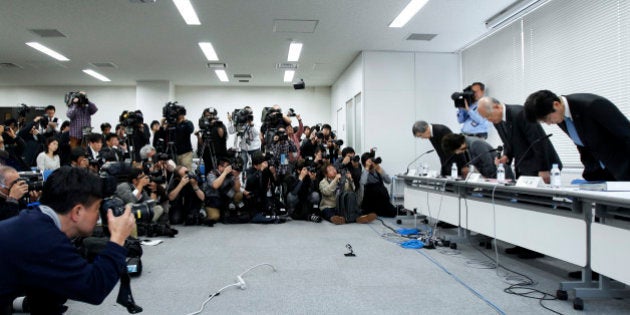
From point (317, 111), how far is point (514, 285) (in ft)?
29.7

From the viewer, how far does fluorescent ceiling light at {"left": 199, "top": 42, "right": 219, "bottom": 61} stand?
23.4 ft

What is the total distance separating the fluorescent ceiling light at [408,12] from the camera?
5.36 metres

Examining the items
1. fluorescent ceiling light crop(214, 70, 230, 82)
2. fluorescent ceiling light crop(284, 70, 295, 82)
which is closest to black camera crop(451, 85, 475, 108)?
fluorescent ceiling light crop(284, 70, 295, 82)

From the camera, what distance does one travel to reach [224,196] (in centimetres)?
565

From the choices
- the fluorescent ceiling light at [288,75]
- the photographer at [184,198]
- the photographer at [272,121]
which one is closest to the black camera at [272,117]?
the photographer at [272,121]

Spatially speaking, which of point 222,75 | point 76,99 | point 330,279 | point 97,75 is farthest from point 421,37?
point 97,75

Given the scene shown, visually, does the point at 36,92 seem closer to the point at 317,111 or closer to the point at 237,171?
the point at 317,111

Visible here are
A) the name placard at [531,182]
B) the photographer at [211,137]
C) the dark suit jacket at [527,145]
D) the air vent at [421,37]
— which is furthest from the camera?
the air vent at [421,37]

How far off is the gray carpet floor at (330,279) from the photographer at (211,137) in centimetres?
197

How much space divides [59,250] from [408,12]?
5565 millimetres

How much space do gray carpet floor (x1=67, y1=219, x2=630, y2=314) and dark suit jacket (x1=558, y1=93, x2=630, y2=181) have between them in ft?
2.77

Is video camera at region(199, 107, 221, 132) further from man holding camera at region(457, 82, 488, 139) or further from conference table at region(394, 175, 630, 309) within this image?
conference table at region(394, 175, 630, 309)

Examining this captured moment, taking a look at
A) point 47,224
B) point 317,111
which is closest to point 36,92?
point 317,111

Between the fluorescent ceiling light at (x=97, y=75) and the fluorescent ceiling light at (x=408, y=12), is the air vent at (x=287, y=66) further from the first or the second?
the fluorescent ceiling light at (x=97, y=75)
